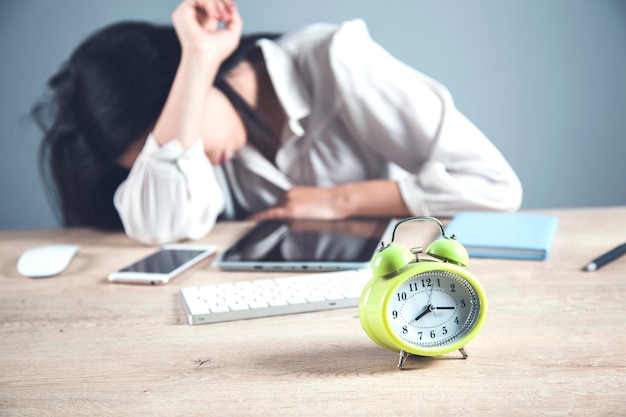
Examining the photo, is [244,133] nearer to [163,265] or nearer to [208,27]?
[208,27]

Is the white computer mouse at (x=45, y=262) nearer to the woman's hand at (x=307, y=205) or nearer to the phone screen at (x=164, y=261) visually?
the phone screen at (x=164, y=261)

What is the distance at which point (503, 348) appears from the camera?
Answer: 708 mm

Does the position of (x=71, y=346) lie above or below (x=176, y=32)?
below

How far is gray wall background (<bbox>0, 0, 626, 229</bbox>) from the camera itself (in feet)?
4.91

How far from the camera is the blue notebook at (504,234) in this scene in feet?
3.50

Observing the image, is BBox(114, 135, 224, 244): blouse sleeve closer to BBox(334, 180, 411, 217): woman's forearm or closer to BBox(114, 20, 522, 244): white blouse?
BBox(114, 20, 522, 244): white blouse

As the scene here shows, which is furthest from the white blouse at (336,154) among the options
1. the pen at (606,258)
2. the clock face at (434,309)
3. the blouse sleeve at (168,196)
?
the clock face at (434,309)

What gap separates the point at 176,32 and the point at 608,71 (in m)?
0.97

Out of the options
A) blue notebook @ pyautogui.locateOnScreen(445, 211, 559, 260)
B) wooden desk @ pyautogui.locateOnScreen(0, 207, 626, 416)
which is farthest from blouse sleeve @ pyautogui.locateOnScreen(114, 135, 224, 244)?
blue notebook @ pyautogui.locateOnScreen(445, 211, 559, 260)

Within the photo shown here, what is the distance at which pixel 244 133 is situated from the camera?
5.43 ft

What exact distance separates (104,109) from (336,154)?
548mm

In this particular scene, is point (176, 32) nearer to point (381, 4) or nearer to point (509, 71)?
point (381, 4)

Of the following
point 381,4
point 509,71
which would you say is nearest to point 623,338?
point 509,71

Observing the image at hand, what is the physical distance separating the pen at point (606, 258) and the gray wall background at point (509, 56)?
1.72 ft
